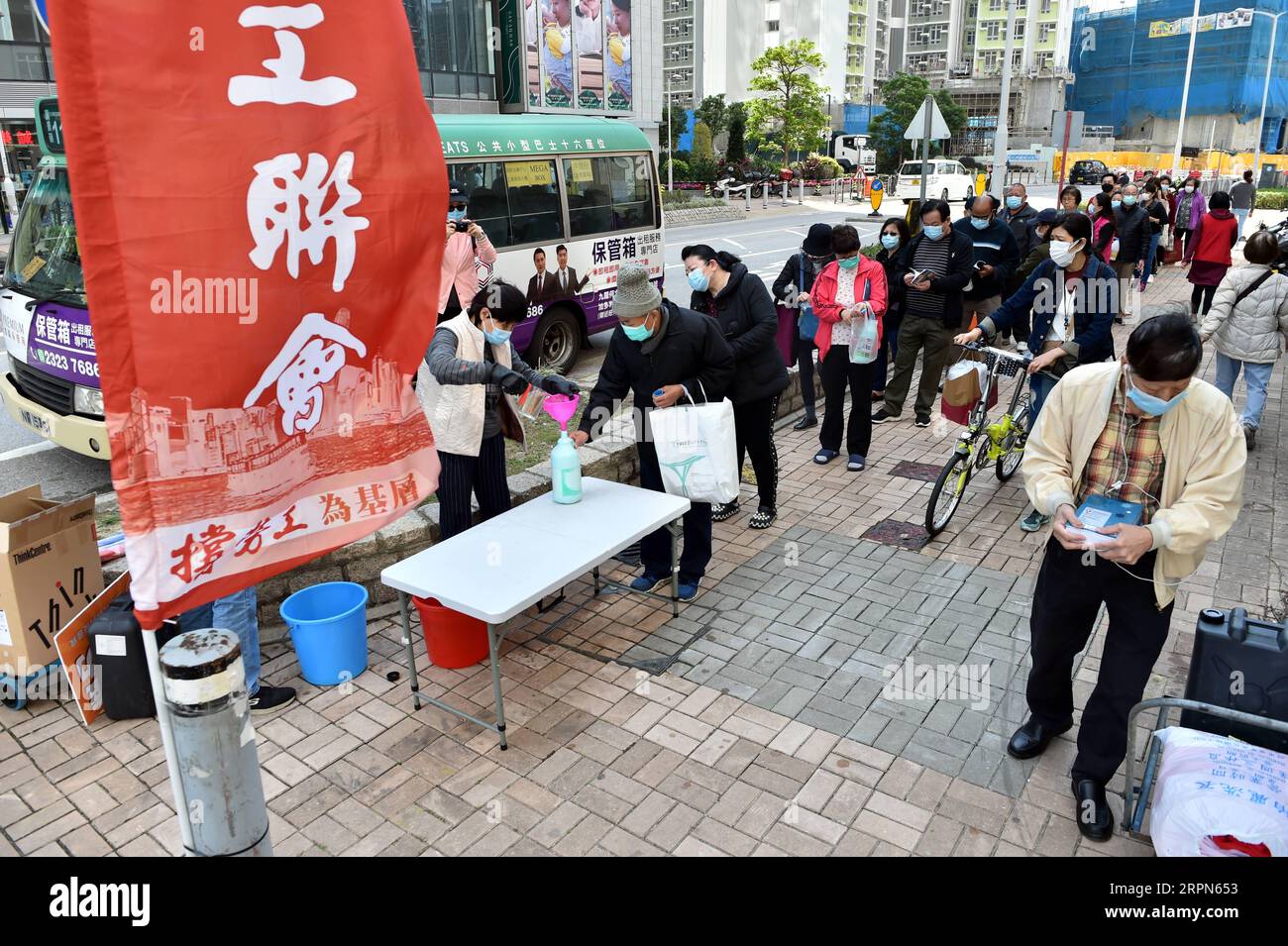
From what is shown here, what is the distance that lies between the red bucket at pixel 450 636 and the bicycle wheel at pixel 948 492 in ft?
10.1

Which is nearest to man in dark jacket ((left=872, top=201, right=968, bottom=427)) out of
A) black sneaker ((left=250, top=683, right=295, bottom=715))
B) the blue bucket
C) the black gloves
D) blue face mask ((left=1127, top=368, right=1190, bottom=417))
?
the black gloves

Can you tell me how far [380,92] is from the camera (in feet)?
7.96

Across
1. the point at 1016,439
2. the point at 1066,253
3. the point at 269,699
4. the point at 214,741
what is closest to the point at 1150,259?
the point at 1016,439

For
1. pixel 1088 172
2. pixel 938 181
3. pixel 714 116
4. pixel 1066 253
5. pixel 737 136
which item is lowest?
pixel 1066 253

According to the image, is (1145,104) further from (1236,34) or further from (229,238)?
(229,238)

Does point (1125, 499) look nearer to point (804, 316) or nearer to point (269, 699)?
point (269, 699)

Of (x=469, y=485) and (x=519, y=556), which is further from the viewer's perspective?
(x=469, y=485)

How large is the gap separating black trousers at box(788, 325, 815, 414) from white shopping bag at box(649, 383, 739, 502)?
341cm

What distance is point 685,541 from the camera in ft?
17.2

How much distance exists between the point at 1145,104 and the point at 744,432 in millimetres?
74343

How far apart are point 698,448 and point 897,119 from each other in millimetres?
56268

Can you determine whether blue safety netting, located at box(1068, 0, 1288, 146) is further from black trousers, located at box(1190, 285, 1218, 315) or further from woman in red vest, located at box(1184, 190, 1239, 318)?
woman in red vest, located at box(1184, 190, 1239, 318)

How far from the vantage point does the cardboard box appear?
12.8 feet

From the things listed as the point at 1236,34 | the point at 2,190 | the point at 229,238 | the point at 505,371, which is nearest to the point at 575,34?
the point at 2,190
